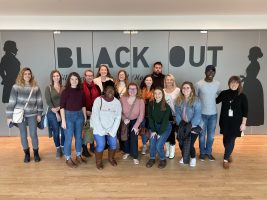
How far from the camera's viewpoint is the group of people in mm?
3688

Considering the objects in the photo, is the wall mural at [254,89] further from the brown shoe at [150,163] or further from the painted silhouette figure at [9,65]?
the painted silhouette figure at [9,65]

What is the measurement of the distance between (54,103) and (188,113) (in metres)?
1.99

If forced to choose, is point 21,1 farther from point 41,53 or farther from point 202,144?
point 202,144

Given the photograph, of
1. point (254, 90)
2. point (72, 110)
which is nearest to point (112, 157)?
point (72, 110)

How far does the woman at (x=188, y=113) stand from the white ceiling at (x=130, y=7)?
1.22 metres

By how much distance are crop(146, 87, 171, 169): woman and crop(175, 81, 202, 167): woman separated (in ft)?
0.59

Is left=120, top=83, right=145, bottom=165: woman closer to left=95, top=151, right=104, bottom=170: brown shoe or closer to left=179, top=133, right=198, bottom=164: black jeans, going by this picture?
left=95, top=151, right=104, bottom=170: brown shoe

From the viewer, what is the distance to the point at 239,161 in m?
4.08

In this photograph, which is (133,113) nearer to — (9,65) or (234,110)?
(234,110)

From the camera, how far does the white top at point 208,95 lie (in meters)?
3.87

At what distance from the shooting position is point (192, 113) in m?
3.76

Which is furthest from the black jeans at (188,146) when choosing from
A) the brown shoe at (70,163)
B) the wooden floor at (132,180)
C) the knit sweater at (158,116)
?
the brown shoe at (70,163)

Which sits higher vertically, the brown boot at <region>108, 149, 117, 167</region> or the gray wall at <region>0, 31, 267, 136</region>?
the gray wall at <region>0, 31, 267, 136</region>

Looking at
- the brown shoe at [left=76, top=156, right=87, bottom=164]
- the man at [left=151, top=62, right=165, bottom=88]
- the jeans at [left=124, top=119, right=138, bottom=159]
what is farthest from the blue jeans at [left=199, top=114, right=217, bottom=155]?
the brown shoe at [left=76, top=156, right=87, bottom=164]
